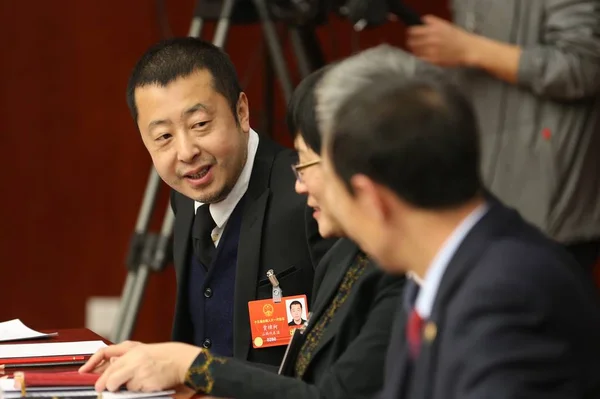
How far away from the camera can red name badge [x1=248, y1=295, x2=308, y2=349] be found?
74.2 inches

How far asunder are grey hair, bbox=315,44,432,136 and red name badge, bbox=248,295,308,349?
0.75 meters

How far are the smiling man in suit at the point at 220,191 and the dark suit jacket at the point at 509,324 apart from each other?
922 millimetres

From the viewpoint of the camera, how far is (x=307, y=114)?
62.2 inches

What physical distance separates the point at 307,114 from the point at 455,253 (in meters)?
0.57

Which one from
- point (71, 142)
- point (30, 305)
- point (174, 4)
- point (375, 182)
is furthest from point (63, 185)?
point (375, 182)

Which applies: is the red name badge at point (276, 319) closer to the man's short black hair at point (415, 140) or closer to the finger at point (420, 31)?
the finger at point (420, 31)

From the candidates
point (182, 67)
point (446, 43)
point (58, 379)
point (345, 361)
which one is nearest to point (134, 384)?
point (58, 379)

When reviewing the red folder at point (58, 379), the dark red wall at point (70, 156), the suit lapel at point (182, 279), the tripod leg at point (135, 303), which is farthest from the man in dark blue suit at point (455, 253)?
the dark red wall at point (70, 156)

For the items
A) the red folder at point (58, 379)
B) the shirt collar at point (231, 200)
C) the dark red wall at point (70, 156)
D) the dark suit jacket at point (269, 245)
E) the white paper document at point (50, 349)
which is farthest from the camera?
the dark red wall at point (70, 156)

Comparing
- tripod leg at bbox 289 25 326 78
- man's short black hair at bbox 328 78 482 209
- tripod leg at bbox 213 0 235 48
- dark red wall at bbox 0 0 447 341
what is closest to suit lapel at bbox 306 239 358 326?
man's short black hair at bbox 328 78 482 209

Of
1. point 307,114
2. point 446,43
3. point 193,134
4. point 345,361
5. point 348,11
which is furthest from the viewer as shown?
point 348,11

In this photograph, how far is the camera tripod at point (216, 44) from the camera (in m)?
2.83

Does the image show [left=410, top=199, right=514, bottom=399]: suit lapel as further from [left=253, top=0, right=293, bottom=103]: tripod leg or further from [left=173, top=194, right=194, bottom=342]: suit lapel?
[left=253, top=0, right=293, bottom=103]: tripod leg

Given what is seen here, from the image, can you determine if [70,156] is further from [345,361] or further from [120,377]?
[345,361]
